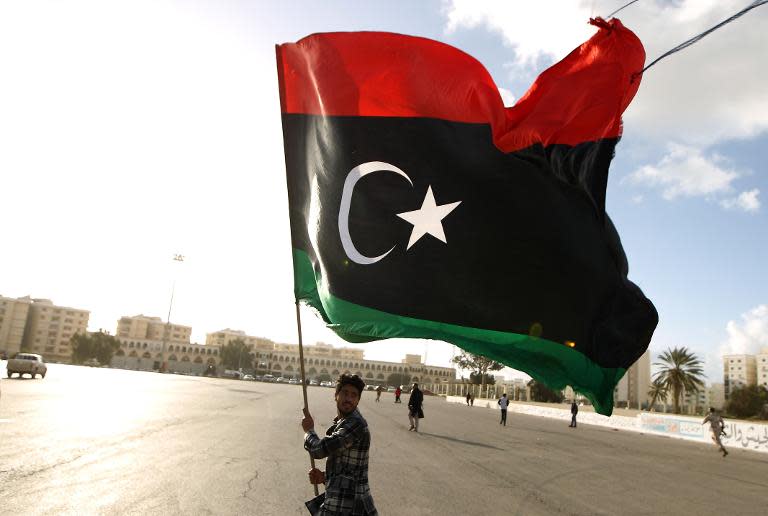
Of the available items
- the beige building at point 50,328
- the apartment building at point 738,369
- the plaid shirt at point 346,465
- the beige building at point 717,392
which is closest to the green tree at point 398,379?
the beige building at point 717,392

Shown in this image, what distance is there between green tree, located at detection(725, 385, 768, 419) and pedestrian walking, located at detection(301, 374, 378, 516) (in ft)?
249

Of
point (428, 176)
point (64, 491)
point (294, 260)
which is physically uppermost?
point (428, 176)

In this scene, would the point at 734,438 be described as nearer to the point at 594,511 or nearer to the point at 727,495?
the point at 727,495

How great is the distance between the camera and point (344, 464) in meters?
3.64

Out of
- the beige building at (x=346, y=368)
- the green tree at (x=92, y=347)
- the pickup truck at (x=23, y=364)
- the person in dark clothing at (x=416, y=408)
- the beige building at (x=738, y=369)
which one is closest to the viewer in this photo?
the person in dark clothing at (x=416, y=408)

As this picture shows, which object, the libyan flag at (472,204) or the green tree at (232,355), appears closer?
the libyan flag at (472,204)

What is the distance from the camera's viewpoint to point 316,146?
466 centimetres

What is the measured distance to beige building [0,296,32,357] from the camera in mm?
176375

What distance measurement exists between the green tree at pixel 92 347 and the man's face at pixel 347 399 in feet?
508

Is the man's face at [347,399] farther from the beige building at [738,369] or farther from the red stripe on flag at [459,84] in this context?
the beige building at [738,369]

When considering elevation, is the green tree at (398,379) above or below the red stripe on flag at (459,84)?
below

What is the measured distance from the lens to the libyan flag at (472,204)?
13.4ft

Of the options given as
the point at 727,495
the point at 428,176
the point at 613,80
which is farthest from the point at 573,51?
the point at 727,495

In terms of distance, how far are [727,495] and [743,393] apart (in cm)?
7179
